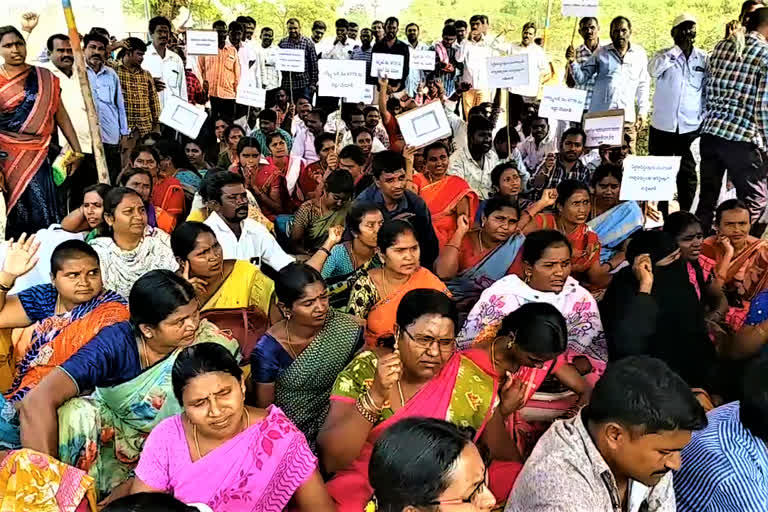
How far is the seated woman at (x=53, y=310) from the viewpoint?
245 centimetres

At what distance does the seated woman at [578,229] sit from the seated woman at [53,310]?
7.42 feet

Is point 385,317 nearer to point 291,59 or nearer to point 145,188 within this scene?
point 145,188

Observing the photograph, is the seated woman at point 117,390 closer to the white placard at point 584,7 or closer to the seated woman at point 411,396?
the seated woman at point 411,396

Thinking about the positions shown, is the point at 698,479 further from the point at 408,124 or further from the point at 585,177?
the point at 585,177

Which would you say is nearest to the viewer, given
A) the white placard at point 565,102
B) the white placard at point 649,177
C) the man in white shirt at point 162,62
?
the white placard at point 649,177

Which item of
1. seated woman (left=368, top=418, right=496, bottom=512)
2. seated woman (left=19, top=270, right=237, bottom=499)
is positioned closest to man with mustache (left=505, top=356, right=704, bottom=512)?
seated woman (left=368, top=418, right=496, bottom=512)

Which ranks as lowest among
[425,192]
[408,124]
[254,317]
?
[254,317]

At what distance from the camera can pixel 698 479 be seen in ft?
5.70

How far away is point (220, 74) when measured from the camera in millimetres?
8297

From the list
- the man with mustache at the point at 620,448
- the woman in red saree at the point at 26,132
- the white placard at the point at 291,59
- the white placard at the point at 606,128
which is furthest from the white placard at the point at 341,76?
the man with mustache at the point at 620,448

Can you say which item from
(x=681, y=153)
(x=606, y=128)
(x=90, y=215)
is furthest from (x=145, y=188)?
(x=681, y=153)

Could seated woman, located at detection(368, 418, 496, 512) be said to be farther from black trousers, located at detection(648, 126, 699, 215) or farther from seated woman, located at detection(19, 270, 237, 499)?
black trousers, located at detection(648, 126, 699, 215)

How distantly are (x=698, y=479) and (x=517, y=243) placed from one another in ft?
6.72

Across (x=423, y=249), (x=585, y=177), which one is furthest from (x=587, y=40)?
(x=423, y=249)
